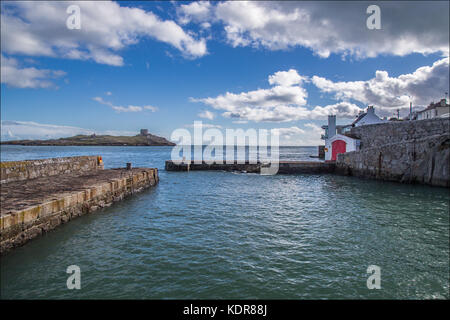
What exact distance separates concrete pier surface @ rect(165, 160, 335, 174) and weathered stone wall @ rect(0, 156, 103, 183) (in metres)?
12.9

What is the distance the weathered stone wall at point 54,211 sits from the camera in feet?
22.9

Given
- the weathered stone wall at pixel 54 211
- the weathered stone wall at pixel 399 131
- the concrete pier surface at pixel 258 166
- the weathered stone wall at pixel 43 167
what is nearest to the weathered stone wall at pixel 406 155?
the weathered stone wall at pixel 399 131

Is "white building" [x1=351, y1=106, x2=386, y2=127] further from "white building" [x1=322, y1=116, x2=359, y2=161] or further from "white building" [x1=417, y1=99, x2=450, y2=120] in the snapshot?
"white building" [x1=417, y1=99, x2=450, y2=120]

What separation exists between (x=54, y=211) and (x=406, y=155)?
28.0m

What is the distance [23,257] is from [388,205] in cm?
1671

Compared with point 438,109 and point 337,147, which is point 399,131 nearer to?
point 337,147

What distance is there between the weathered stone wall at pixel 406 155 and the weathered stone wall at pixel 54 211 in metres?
24.7

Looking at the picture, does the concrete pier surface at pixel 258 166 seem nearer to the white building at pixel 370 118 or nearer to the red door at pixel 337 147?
the red door at pixel 337 147

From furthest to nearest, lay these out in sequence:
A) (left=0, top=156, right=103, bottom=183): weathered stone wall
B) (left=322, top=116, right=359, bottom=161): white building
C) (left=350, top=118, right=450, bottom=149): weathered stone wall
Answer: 1. (left=322, top=116, right=359, bottom=161): white building
2. (left=350, top=118, right=450, bottom=149): weathered stone wall
3. (left=0, top=156, right=103, bottom=183): weathered stone wall

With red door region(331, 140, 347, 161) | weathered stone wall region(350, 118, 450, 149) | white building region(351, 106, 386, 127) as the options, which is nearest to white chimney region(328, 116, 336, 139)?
white building region(351, 106, 386, 127)

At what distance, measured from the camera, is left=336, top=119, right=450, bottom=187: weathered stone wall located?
20.9 metres
